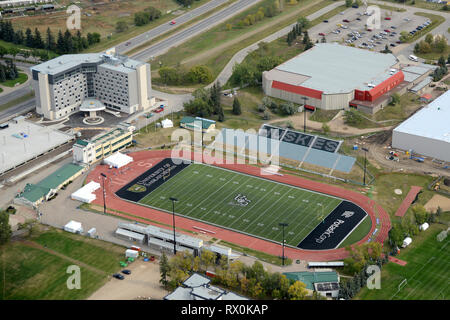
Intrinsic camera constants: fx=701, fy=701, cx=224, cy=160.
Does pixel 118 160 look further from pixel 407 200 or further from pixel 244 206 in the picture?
pixel 407 200

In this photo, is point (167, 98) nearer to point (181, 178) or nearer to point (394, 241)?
point (181, 178)

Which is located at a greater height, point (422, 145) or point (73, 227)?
point (422, 145)

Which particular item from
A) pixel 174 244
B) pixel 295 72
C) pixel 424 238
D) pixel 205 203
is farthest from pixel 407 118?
pixel 174 244

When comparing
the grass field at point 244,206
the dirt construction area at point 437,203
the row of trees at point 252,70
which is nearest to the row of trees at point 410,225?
the dirt construction area at point 437,203

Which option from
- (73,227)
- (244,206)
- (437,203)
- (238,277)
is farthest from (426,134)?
(73,227)

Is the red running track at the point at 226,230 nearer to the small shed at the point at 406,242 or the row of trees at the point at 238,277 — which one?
the small shed at the point at 406,242

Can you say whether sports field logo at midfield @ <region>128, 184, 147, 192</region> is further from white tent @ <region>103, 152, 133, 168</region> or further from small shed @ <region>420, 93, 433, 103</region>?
small shed @ <region>420, 93, 433, 103</region>
